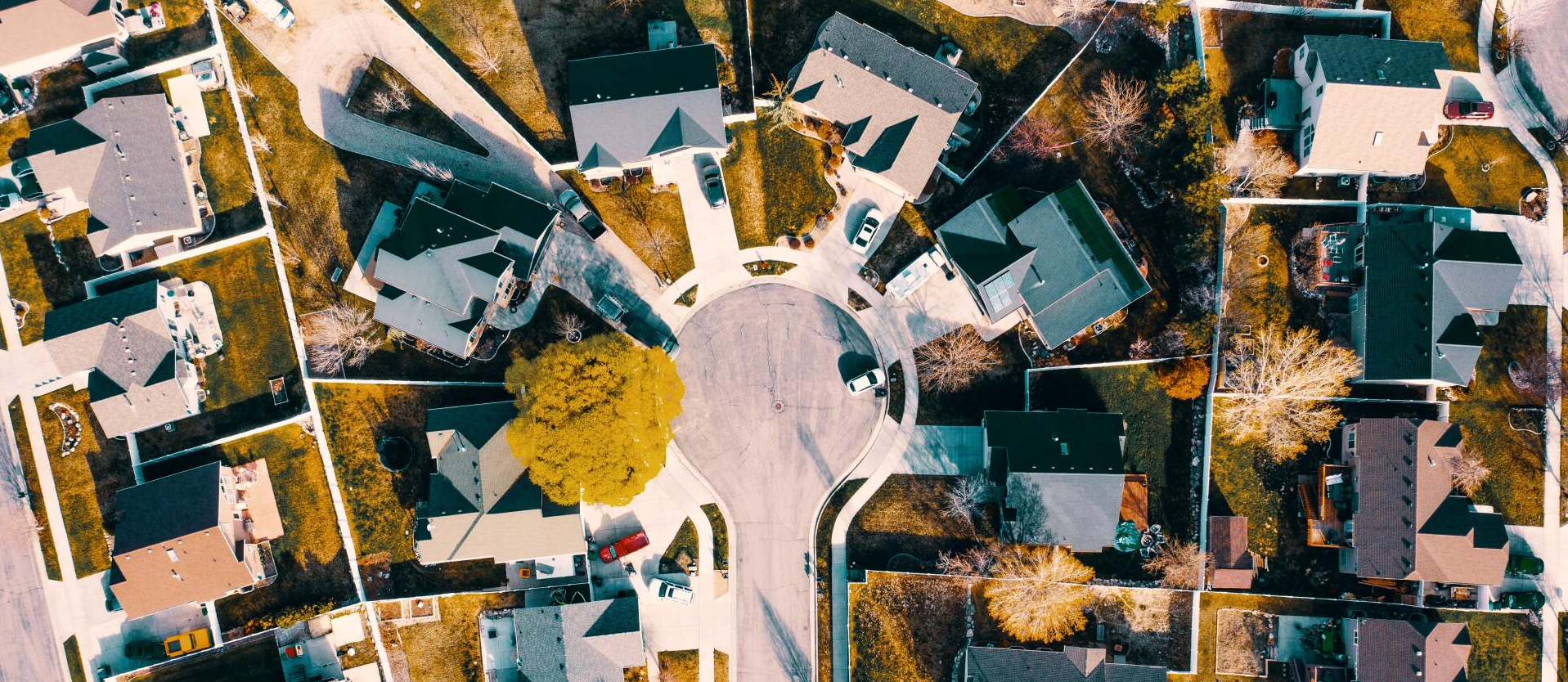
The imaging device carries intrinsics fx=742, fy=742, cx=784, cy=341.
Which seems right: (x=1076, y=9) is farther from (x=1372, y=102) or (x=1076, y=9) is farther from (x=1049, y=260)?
(x=1372, y=102)

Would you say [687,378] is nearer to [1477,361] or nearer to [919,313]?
[919,313]

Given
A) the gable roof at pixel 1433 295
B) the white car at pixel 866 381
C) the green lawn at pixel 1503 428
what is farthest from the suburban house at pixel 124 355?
the green lawn at pixel 1503 428

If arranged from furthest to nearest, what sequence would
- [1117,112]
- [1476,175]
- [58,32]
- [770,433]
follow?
[770,433] → [58,32] → [1476,175] → [1117,112]

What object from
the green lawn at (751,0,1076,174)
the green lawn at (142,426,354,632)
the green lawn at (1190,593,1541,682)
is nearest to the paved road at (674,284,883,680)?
the green lawn at (751,0,1076,174)

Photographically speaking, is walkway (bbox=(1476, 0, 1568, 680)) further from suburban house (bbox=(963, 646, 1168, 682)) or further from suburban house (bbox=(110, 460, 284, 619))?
suburban house (bbox=(110, 460, 284, 619))

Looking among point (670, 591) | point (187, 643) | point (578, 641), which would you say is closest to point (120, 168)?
point (187, 643)

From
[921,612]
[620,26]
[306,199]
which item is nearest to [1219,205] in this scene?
[921,612]
